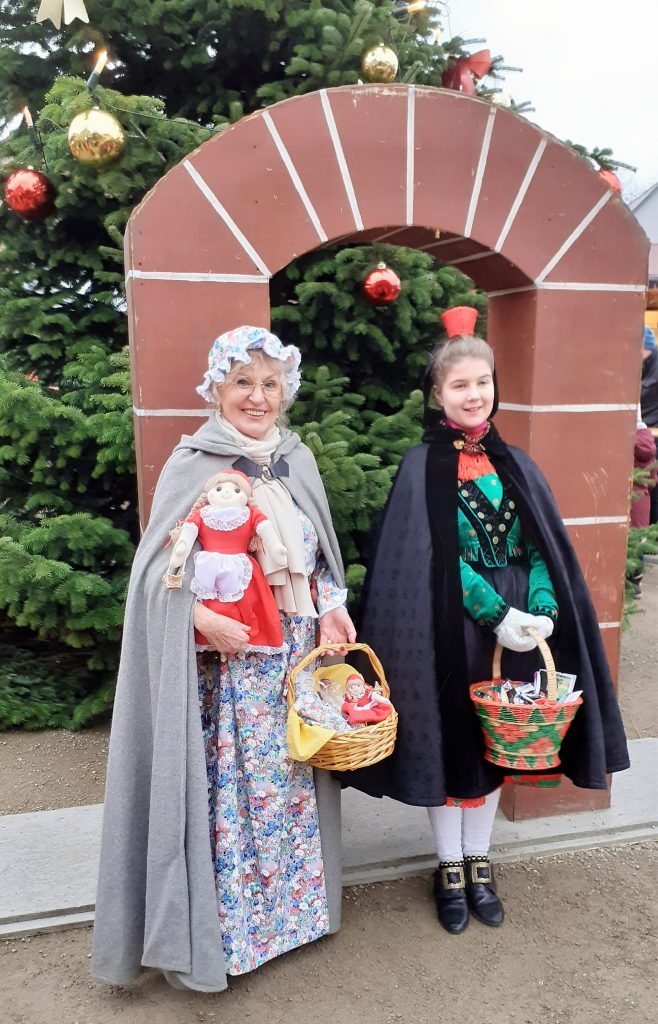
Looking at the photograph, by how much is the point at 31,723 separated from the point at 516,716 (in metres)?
2.97

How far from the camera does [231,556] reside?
2150 millimetres

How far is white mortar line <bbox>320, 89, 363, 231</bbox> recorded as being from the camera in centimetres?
267

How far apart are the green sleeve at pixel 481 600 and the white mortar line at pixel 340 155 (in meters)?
1.27

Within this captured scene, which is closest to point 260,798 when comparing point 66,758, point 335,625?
point 335,625

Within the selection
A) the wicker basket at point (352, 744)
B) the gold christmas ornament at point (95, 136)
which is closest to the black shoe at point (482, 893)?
the wicker basket at point (352, 744)

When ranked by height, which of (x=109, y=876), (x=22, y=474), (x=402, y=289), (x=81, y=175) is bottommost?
(x=109, y=876)

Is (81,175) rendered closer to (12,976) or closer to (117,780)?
(117,780)

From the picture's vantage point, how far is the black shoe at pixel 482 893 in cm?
272

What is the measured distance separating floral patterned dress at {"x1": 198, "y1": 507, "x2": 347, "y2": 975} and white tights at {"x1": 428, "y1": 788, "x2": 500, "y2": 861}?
489 mm

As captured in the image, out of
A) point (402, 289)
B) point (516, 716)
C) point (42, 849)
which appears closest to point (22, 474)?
point (42, 849)

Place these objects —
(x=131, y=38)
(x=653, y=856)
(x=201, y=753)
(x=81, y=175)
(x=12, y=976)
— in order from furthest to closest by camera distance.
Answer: (x=131, y=38) < (x=81, y=175) < (x=653, y=856) < (x=12, y=976) < (x=201, y=753)

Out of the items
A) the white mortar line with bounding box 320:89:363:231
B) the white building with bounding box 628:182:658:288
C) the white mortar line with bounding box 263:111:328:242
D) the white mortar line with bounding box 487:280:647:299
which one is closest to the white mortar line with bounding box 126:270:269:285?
the white mortar line with bounding box 263:111:328:242

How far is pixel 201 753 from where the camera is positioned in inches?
86.9

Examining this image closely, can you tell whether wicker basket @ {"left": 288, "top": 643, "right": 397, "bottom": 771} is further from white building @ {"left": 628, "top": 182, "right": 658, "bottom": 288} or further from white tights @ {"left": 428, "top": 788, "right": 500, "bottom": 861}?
white building @ {"left": 628, "top": 182, "right": 658, "bottom": 288}
